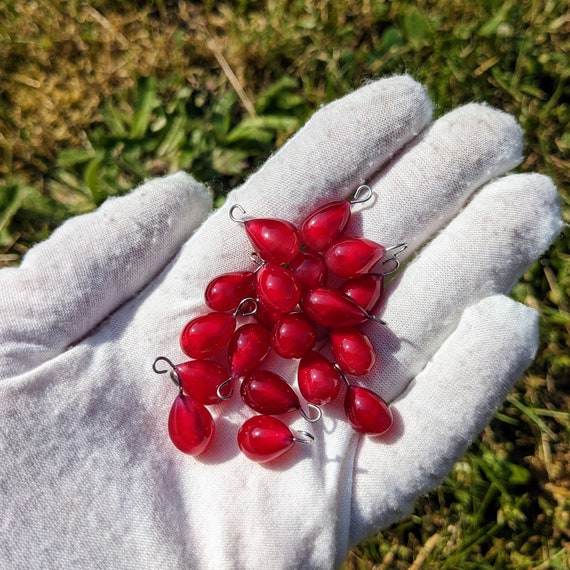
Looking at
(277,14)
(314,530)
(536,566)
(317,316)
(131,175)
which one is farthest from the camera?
(277,14)

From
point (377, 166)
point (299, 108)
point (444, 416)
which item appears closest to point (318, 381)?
point (444, 416)

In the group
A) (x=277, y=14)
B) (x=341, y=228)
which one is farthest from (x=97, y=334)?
(x=277, y=14)

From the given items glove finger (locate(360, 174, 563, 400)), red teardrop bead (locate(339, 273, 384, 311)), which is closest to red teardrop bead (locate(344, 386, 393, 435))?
glove finger (locate(360, 174, 563, 400))

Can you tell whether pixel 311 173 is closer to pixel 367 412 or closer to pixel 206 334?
pixel 206 334

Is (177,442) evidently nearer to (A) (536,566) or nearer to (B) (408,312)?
(B) (408,312)

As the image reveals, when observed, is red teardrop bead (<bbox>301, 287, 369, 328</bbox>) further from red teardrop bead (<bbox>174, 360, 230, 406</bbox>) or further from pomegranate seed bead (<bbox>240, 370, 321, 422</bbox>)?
red teardrop bead (<bbox>174, 360, 230, 406</bbox>)

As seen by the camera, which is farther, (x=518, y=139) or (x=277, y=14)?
(x=277, y=14)

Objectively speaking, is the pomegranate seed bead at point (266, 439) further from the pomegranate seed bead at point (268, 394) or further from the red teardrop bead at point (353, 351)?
the red teardrop bead at point (353, 351)
